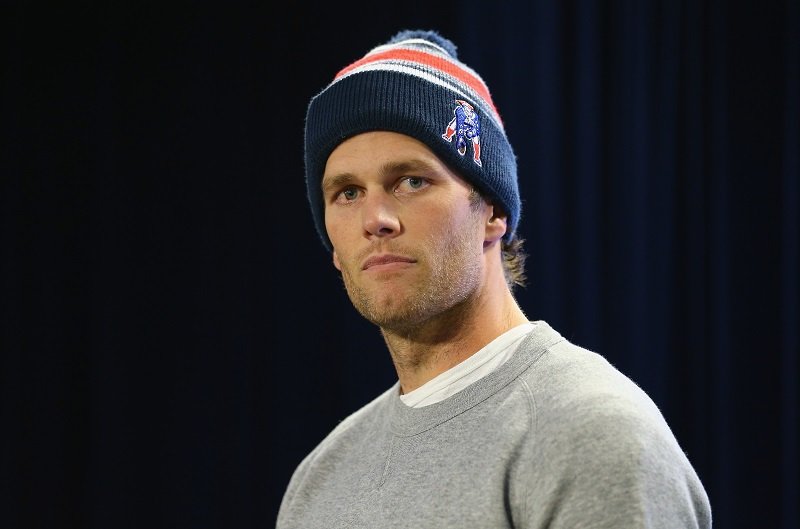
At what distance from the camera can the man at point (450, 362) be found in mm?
1048

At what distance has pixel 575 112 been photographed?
89.6 inches

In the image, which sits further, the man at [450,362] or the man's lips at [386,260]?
the man's lips at [386,260]

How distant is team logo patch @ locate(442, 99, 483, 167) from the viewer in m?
1.44

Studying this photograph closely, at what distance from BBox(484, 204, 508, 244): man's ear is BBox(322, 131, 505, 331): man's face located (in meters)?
0.04

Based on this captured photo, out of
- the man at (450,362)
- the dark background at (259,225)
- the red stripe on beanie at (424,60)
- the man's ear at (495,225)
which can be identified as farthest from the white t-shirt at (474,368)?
the dark background at (259,225)

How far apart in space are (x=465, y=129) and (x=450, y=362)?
0.37 metres

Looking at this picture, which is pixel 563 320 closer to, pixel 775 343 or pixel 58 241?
pixel 775 343

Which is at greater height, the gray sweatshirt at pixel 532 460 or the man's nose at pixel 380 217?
the man's nose at pixel 380 217

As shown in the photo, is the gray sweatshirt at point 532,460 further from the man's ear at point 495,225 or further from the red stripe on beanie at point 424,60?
the red stripe on beanie at point 424,60

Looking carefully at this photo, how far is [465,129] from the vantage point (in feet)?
4.80

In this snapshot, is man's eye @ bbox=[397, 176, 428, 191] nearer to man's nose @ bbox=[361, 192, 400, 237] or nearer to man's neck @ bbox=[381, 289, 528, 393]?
man's nose @ bbox=[361, 192, 400, 237]

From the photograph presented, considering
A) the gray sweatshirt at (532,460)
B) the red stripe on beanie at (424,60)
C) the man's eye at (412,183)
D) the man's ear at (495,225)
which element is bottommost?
the gray sweatshirt at (532,460)

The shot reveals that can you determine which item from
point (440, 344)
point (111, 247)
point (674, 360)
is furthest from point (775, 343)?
point (111, 247)

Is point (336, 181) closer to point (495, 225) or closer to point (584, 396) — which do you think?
point (495, 225)
